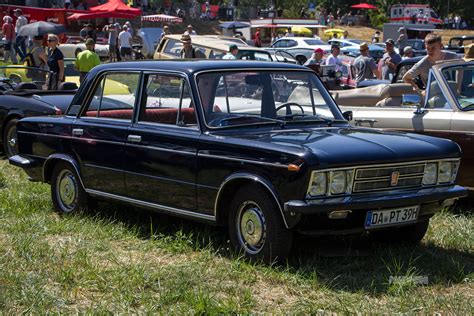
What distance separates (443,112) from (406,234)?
1819mm

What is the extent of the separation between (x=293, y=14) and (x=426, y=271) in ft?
A: 206

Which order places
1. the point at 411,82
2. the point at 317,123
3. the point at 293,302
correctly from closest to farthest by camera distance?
the point at 293,302
the point at 317,123
the point at 411,82

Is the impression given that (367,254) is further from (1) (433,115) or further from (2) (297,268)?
(1) (433,115)

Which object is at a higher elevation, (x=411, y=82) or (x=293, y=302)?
(x=411, y=82)

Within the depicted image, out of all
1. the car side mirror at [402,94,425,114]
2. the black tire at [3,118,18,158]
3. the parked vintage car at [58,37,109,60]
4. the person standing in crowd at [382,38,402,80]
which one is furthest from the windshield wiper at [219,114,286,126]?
the parked vintage car at [58,37,109,60]

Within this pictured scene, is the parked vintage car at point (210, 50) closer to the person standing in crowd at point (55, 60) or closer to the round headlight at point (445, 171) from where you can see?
the person standing in crowd at point (55, 60)

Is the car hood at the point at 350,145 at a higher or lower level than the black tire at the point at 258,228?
higher

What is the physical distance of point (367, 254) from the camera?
614 centimetres

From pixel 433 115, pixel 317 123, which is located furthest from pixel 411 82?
pixel 317 123

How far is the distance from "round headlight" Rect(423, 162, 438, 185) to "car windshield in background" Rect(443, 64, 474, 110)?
215 centimetres

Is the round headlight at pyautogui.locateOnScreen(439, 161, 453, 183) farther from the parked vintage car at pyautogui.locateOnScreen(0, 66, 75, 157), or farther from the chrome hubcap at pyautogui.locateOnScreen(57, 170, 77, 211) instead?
the parked vintage car at pyautogui.locateOnScreen(0, 66, 75, 157)

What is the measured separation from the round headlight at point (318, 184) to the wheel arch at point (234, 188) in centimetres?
26

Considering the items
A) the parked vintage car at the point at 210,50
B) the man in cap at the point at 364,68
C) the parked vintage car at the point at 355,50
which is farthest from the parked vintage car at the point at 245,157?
the parked vintage car at the point at 355,50

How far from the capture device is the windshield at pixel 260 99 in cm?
645
